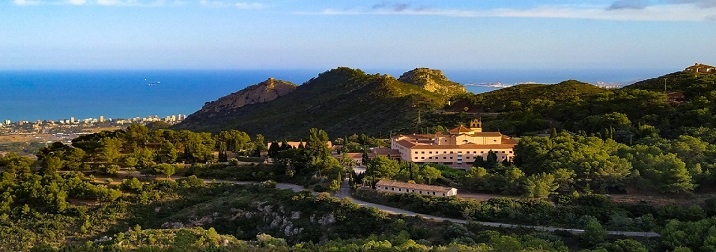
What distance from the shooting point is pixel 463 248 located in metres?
18.0

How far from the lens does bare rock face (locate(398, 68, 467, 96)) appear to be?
89.8 m

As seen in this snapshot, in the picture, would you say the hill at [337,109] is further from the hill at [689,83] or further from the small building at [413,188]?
the small building at [413,188]

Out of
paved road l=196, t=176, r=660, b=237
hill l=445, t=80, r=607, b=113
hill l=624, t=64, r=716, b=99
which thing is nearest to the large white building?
paved road l=196, t=176, r=660, b=237

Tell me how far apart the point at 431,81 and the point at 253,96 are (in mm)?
31018

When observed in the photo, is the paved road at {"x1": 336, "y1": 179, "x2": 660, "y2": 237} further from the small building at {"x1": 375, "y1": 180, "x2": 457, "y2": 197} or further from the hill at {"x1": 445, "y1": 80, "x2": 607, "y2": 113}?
the hill at {"x1": 445, "y1": 80, "x2": 607, "y2": 113}

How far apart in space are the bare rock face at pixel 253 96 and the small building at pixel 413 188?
71482 mm

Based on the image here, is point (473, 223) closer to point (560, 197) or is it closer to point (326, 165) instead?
point (560, 197)

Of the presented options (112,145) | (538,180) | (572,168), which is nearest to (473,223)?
(538,180)

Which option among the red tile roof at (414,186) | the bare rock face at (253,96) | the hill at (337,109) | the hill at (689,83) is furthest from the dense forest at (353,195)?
the bare rock face at (253,96)

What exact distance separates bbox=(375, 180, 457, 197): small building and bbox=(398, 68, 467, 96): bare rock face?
192 feet

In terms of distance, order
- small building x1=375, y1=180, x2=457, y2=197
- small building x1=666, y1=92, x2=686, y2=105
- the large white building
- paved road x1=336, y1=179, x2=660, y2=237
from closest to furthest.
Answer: paved road x1=336, y1=179, x2=660, y2=237, small building x1=375, y1=180, x2=457, y2=197, the large white building, small building x1=666, y1=92, x2=686, y2=105

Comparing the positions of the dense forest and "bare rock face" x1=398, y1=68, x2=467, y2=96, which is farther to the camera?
"bare rock face" x1=398, y1=68, x2=467, y2=96

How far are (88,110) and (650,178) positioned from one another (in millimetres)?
154641

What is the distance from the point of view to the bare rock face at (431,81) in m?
89.8
